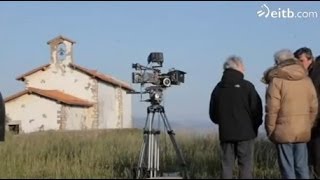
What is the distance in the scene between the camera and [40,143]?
12.4m

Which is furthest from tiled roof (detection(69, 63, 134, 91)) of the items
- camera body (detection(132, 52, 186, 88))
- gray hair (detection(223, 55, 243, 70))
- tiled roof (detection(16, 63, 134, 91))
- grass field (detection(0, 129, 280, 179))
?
gray hair (detection(223, 55, 243, 70))

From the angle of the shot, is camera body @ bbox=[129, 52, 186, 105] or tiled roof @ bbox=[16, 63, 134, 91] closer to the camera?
camera body @ bbox=[129, 52, 186, 105]

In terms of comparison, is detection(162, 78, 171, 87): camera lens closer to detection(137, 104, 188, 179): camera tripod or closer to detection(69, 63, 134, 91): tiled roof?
detection(137, 104, 188, 179): camera tripod

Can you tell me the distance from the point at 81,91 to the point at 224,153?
33.2 m

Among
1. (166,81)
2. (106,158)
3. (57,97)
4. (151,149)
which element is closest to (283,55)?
(166,81)

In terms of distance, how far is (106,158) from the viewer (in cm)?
962

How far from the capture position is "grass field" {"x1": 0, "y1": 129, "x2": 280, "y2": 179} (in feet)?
25.7

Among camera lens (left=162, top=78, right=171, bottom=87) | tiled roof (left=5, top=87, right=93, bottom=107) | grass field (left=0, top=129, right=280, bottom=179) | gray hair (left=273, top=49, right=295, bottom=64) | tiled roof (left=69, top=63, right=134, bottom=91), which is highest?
tiled roof (left=69, top=63, right=134, bottom=91)

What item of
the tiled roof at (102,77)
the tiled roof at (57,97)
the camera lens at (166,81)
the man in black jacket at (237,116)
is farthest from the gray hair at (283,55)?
the tiled roof at (102,77)

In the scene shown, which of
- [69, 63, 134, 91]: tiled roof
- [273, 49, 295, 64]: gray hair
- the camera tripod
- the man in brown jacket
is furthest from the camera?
[69, 63, 134, 91]: tiled roof

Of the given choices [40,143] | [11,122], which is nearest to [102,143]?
[40,143]

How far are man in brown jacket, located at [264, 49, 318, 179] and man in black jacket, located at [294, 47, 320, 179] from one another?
0.48 m

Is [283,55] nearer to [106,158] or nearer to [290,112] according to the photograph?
[290,112]

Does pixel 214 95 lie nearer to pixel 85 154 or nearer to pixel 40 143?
pixel 85 154
